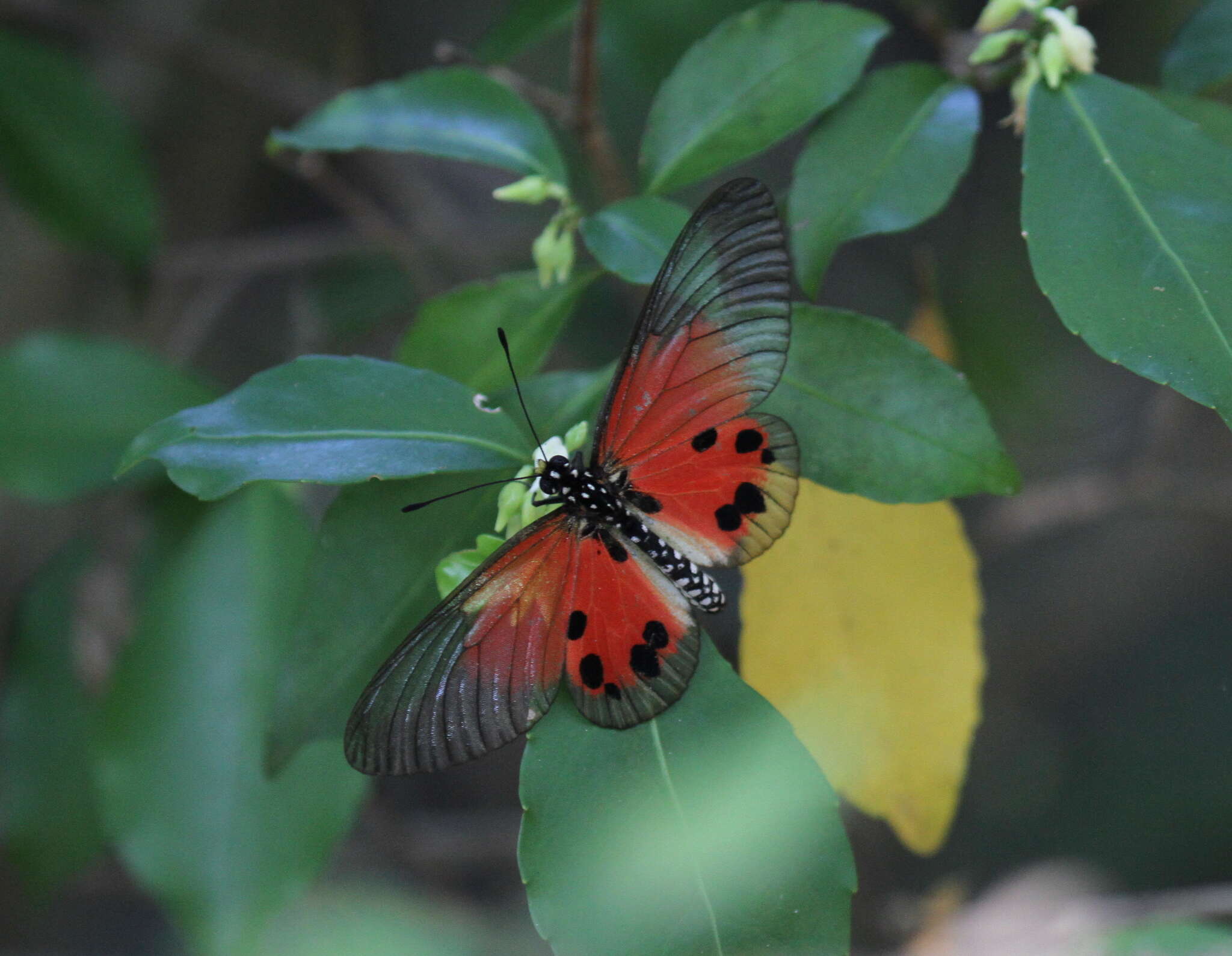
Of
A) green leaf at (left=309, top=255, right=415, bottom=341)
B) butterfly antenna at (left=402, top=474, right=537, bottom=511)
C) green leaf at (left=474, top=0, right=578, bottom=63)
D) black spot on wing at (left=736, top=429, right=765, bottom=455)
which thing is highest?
green leaf at (left=309, top=255, right=415, bottom=341)

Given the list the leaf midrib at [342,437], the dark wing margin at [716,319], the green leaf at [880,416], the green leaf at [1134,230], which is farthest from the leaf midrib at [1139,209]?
the leaf midrib at [342,437]

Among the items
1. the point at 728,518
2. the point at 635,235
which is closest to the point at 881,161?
the point at 635,235

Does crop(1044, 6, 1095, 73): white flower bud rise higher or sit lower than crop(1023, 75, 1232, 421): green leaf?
higher

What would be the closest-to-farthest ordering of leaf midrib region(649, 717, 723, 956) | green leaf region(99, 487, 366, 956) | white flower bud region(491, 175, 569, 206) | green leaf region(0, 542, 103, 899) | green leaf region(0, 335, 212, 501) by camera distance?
1. leaf midrib region(649, 717, 723, 956)
2. white flower bud region(491, 175, 569, 206)
3. green leaf region(99, 487, 366, 956)
4. green leaf region(0, 335, 212, 501)
5. green leaf region(0, 542, 103, 899)

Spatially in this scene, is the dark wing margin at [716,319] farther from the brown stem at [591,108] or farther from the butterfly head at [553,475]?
the brown stem at [591,108]

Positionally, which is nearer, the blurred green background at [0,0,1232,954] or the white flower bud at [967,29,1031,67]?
the white flower bud at [967,29,1031,67]

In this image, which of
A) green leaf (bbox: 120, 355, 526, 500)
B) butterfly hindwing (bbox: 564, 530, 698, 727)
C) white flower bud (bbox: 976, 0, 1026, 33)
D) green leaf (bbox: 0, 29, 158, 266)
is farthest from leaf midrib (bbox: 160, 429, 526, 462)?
green leaf (bbox: 0, 29, 158, 266)

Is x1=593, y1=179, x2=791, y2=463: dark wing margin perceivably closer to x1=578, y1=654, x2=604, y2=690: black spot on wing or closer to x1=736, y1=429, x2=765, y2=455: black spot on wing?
x1=736, y1=429, x2=765, y2=455: black spot on wing

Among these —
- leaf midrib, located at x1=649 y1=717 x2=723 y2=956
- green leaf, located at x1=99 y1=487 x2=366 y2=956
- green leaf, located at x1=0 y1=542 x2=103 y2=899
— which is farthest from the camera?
green leaf, located at x1=0 y1=542 x2=103 y2=899

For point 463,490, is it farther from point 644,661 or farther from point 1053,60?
point 1053,60
